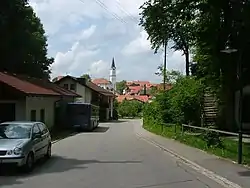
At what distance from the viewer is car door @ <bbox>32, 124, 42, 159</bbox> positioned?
15.5 meters

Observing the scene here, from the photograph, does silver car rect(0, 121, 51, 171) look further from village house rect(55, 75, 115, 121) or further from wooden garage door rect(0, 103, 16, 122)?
village house rect(55, 75, 115, 121)

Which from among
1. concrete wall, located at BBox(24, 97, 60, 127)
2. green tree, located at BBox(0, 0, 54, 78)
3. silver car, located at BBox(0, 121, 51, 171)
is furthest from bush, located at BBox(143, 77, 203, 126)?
silver car, located at BBox(0, 121, 51, 171)

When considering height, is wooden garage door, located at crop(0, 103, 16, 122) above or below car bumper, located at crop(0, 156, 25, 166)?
above

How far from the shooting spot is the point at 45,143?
17.4 meters

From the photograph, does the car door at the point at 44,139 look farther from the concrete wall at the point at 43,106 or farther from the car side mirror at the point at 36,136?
the concrete wall at the point at 43,106

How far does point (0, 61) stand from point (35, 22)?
24.9 feet

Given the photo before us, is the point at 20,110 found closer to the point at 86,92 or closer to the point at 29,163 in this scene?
the point at 29,163

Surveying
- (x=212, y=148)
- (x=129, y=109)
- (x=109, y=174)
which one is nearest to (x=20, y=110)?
(x=212, y=148)

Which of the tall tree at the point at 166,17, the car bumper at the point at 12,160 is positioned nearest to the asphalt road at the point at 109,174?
the car bumper at the point at 12,160

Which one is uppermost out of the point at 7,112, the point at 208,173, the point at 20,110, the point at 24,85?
the point at 24,85

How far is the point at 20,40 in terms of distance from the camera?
147 feet

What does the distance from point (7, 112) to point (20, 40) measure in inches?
629

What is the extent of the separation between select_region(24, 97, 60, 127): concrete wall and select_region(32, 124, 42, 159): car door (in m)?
14.7

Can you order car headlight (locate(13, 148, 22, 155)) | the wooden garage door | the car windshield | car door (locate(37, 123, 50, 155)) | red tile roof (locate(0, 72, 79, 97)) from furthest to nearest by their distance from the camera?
1. red tile roof (locate(0, 72, 79, 97))
2. the wooden garage door
3. car door (locate(37, 123, 50, 155))
4. the car windshield
5. car headlight (locate(13, 148, 22, 155))
